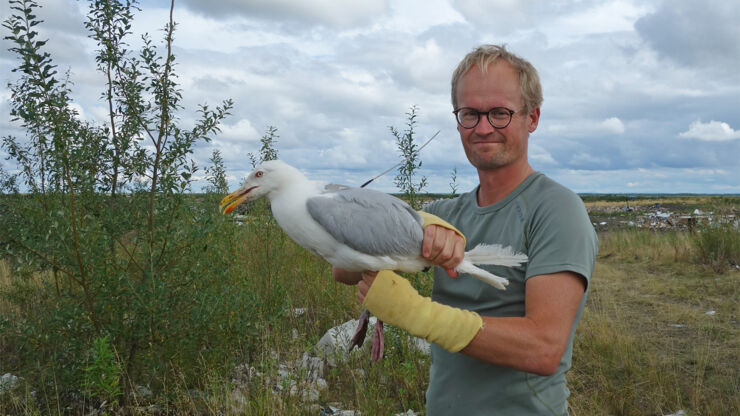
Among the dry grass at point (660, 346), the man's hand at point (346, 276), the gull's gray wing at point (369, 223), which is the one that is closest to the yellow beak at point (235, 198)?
the gull's gray wing at point (369, 223)

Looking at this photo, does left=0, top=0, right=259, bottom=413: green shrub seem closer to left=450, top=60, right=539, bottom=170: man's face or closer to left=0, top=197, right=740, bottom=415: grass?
left=0, top=197, right=740, bottom=415: grass

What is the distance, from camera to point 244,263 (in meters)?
6.68

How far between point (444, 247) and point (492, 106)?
0.70 m

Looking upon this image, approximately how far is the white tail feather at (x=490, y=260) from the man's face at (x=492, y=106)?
0.42 meters

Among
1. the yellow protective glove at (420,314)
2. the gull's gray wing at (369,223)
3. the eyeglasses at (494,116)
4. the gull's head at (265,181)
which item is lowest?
the yellow protective glove at (420,314)

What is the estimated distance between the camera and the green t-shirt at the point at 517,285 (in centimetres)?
195

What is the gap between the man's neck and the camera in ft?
7.84

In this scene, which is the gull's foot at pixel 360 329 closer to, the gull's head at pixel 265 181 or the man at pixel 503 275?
the man at pixel 503 275

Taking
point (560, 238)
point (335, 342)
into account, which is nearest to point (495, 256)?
point (560, 238)

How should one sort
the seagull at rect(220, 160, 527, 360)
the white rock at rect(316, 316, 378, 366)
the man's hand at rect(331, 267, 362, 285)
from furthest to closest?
the white rock at rect(316, 316, 378, 366)
the man's hand at rect(331, 267, 362, 285)
the seagull at rect(220, 160, 527, 360)

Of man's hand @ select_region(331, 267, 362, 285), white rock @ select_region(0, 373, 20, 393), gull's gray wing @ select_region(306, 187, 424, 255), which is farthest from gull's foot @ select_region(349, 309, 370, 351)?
white rock @ select_region(0, 373, 20, 393)

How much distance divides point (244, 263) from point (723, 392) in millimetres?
5548

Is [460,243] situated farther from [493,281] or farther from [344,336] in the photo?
[344,336]

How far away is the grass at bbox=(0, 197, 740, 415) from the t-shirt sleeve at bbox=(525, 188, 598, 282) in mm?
2559
